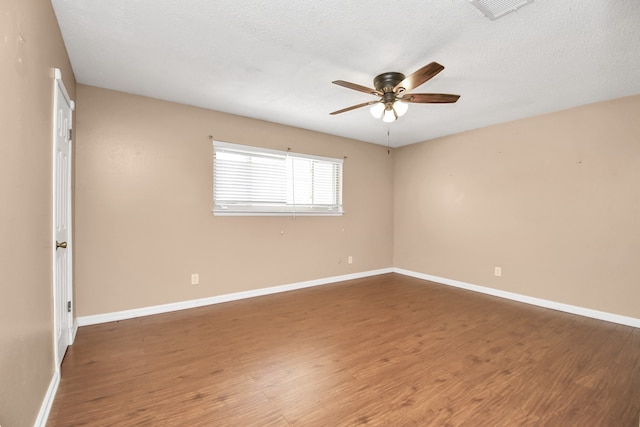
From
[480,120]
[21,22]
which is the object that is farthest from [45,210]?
[480,120]

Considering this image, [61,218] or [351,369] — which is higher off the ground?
[61,218]

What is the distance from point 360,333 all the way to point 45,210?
2589mm

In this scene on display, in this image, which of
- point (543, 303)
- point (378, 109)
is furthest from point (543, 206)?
point (378, 109)

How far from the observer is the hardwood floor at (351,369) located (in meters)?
1.65

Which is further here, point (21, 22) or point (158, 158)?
point (158, 158)

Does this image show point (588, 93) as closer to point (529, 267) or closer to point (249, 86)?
point (529, 267)

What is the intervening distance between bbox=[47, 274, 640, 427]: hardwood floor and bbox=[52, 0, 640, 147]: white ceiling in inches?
96.2

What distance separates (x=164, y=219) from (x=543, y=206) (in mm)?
4682

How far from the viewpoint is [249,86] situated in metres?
2.88

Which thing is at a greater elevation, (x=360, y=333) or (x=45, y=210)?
(x=45, y=210)

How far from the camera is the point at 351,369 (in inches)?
83.4

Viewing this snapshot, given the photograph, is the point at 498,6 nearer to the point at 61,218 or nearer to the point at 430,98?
the point at 430,98

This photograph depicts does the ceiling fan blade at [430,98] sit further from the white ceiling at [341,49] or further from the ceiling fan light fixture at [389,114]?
the white ceiling at [341,49]

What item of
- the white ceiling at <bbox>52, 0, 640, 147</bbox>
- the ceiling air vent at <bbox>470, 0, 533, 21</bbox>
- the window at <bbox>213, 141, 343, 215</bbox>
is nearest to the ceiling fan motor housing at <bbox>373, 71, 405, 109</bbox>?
the white ceiling at <bbox>52, 0, 640, 147</bbox>
